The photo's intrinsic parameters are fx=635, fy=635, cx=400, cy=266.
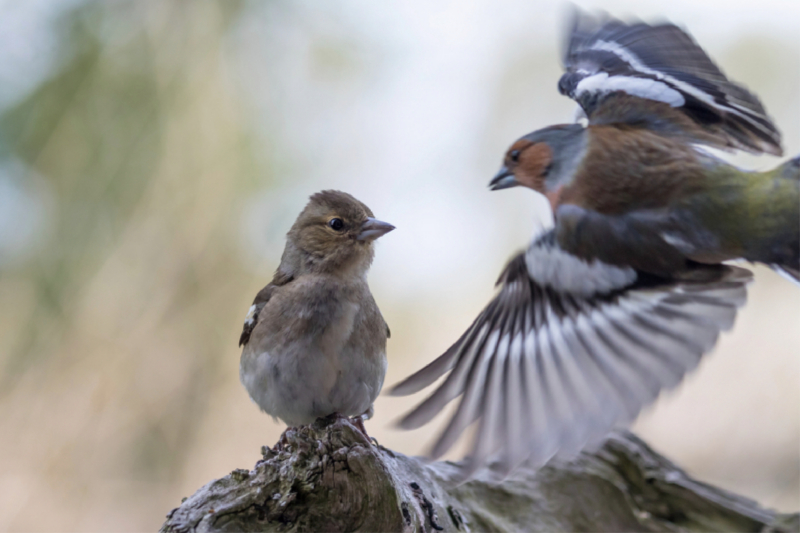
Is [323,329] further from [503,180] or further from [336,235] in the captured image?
[503,180]

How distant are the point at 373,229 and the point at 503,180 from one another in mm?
548

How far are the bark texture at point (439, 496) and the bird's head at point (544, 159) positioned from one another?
0.72 m

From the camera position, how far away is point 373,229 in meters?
1.91

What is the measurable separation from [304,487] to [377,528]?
193 millimetres

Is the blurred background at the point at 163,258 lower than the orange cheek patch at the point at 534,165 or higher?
higher

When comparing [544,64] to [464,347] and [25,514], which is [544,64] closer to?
[464,347]

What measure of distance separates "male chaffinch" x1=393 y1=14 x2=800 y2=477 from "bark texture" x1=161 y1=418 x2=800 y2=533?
20 cm

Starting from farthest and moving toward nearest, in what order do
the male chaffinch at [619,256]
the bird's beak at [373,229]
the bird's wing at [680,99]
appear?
1. the bird's beak at [373,229]
2. the bird's wing at [680,99]
3. the male chaffinch at [619,256]

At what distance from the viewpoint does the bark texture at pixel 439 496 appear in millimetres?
1472

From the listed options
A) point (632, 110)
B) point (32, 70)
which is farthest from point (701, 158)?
point (32, 70)

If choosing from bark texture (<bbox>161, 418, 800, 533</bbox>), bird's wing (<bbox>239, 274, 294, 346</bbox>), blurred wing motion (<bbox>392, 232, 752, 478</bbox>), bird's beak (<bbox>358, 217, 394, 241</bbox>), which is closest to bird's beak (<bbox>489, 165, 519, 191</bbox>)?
blurred wing motion (<bbox>392, 232, 752, 478</bbox>)

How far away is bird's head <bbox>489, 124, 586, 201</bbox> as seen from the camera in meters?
1.44

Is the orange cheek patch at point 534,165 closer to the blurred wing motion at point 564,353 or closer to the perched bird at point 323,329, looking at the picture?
the blurred wing motion at point 564,353

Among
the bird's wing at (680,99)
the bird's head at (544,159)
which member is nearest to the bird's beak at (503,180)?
the bird's head at (544,159)
